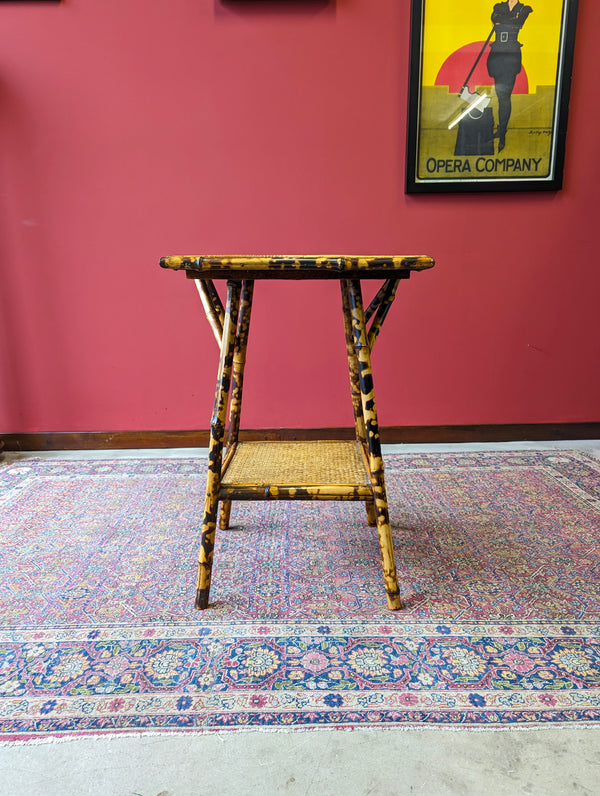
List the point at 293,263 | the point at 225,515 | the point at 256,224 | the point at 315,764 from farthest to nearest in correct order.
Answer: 1. the point at 256,224
2. the point at 225,515
3. the point at 293,263
4. the point at 315,764

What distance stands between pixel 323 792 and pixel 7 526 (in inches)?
57.0

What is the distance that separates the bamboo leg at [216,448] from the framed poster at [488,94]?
58.5 inches

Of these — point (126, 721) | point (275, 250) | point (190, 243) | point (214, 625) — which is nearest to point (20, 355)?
point (190, 243)

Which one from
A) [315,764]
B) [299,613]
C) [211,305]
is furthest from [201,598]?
[211,305]

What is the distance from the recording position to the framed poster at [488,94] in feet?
7.48

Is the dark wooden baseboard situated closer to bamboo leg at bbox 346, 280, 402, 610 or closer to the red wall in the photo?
the red wall

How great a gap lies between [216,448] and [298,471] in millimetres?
272

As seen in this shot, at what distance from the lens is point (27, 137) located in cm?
239

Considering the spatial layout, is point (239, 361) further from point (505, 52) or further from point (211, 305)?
point (505, 52)

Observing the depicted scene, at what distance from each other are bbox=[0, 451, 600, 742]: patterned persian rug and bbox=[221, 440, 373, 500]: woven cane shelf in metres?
0.29

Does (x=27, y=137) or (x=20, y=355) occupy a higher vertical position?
(x=27, y=137)

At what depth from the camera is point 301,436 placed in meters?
2.61

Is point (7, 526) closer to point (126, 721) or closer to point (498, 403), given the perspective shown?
point (126, 721)

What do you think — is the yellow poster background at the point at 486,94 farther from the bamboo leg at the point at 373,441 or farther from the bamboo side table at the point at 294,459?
the bamboo leg at the point at 373,441
